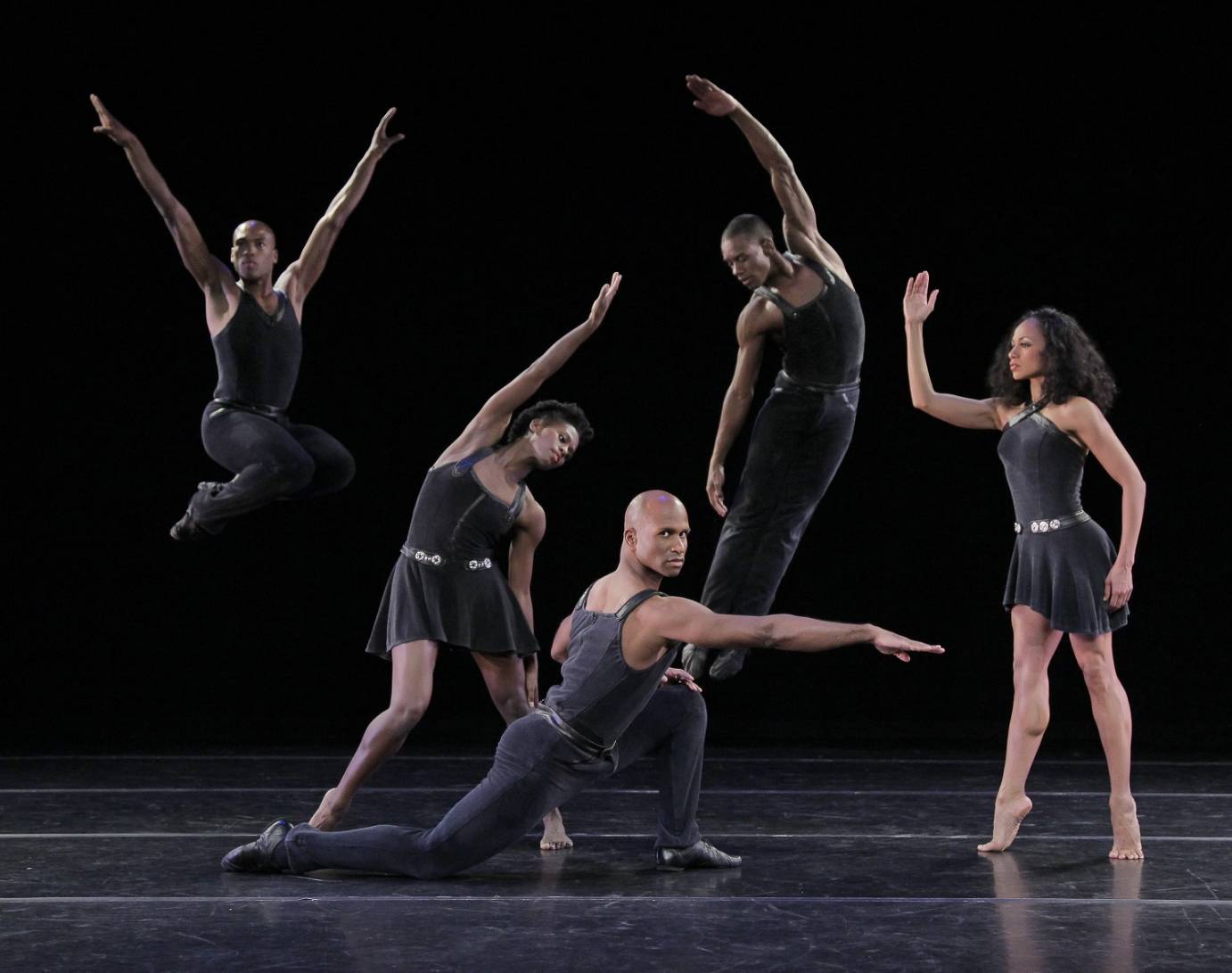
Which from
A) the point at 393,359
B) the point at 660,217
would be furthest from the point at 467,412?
the point at 660,217

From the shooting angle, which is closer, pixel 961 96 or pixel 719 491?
pixel 719 491

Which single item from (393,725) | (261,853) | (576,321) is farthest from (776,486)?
(576,321)

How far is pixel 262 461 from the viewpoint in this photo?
4.42 m

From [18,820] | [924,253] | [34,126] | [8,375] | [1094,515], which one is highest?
[34,126]

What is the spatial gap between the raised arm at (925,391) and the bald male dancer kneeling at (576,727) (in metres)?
1.11

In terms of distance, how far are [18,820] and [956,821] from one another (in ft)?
9.60

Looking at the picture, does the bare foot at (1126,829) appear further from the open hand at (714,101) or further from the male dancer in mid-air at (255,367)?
the male dancer in mid-air at (255,367)

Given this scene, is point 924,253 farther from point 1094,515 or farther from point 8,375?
point 8,375

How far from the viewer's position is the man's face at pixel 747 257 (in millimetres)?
4430

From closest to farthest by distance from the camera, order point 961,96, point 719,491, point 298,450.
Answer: point 298,450
point 719,491
point 961,96

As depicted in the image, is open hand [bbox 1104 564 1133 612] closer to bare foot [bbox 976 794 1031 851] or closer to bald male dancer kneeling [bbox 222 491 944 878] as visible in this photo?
bare foot [bbox 976 794 1031 851]

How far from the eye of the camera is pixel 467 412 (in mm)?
6992

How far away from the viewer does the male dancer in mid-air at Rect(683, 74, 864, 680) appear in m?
4.47

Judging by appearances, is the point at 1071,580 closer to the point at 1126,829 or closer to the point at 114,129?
the point at 1126,829
